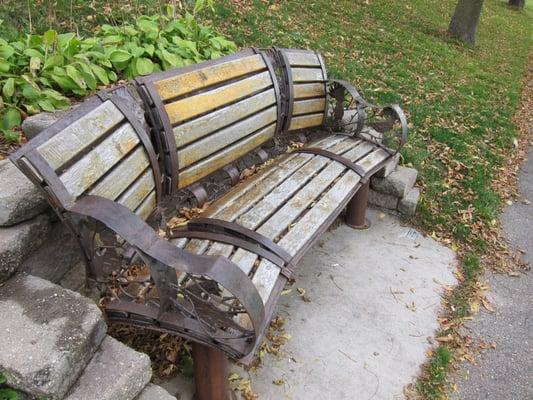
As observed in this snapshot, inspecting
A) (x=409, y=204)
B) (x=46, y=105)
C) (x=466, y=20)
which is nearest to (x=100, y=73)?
(x=46, y=105)

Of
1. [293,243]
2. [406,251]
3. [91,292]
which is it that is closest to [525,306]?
[406,251]

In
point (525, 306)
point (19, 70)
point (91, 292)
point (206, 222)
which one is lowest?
point (525, 306)

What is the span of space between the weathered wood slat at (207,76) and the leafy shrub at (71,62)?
0.80 metres

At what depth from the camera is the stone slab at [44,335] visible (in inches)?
66.9

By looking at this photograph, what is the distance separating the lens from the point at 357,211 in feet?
13.5

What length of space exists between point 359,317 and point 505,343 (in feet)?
3.53

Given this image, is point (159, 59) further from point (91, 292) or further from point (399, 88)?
point (399, 88)

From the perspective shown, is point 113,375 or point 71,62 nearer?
point 113,375

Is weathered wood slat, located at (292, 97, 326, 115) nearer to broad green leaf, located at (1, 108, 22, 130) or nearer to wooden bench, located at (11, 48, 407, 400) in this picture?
wooden bench, located at (11, 48, 407, 400)

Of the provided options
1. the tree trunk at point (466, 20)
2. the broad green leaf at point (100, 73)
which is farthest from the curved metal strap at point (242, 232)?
the tree trunk at point (466, 20)

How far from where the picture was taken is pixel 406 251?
3984mm

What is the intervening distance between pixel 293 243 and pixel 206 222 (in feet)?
1.67

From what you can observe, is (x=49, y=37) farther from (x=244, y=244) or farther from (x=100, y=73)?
(x=244, y=244)

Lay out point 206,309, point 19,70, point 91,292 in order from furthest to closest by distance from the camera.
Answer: point 19,70
point 91,292
point 206,309
